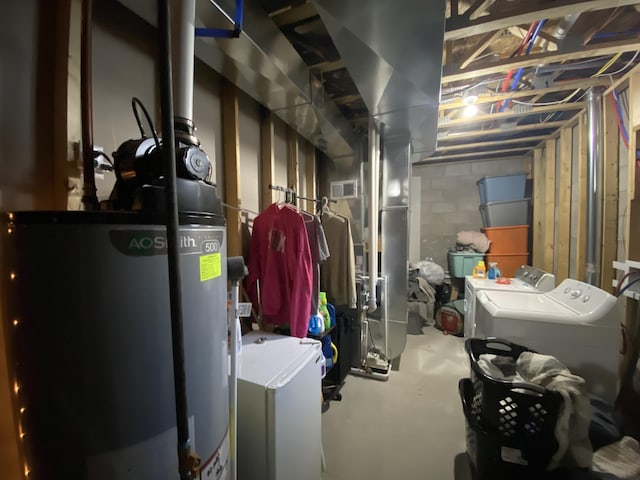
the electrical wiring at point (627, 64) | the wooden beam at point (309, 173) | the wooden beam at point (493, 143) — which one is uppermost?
the electrical wiring at point (627, 64)

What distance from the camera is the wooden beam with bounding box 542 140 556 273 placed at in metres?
3.42

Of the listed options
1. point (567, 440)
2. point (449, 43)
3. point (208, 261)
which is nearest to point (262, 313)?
point (208, 261)

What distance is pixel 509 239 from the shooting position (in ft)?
13.0

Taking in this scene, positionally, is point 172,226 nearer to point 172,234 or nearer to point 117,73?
point 172,234

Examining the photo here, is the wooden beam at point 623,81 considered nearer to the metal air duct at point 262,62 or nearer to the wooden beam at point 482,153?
the wooden beam at point 482,153

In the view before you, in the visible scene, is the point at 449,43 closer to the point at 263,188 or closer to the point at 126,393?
the point at 263,188

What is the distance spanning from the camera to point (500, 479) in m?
1.34

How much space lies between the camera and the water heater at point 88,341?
1.68 ft

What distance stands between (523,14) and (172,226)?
201 centimetres

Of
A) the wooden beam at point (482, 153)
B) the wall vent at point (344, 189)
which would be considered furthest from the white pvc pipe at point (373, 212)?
the wooden beam at point (482, 153)

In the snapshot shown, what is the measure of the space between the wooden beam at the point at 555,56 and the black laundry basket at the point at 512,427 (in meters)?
2.05

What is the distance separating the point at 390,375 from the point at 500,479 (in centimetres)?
131

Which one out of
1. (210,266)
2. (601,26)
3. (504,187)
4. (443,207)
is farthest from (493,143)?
(210,266)

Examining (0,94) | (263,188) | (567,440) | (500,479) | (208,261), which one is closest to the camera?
(208,261)
